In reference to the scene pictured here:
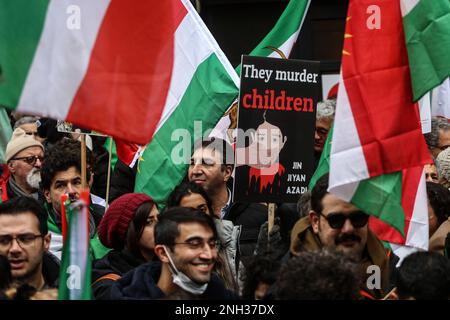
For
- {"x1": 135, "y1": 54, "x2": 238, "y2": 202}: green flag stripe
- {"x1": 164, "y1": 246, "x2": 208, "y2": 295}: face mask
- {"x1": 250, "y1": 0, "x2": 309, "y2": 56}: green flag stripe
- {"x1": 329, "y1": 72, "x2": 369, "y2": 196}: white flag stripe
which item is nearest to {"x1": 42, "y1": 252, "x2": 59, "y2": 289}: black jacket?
{"x1": 164, "y1": 246, "x2": 208, "y2": 295}: face mask

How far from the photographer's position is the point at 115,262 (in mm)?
7051

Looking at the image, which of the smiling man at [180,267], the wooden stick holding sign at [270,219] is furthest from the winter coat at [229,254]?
the smiling man at [180,267]

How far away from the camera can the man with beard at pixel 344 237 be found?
21.0 feet

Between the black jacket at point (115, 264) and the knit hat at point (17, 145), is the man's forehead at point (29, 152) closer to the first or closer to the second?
the knit hat at point (17, 145)

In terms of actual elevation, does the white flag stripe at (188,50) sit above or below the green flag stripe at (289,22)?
below

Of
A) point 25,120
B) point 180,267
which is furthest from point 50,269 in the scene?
point 25,120

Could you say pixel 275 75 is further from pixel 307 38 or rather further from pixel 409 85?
pixel 307 38

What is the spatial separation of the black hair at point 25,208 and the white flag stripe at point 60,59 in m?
0.97

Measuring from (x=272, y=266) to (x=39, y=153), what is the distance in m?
3.02

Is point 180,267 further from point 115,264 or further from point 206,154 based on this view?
point 206,154

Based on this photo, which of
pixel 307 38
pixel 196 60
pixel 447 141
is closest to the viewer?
pixel 196 60

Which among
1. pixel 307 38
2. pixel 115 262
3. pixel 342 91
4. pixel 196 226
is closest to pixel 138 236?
pixel 115 262

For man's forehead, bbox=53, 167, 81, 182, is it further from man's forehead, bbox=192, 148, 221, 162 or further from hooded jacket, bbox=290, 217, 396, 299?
hooded jacket, bbox=290, 217, 396, 299

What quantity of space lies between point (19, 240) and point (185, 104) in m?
1.92
